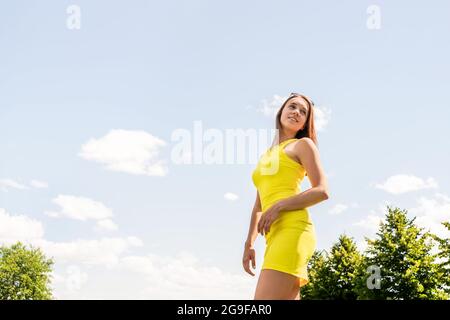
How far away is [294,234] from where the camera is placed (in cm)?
361

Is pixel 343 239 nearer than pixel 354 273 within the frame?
No

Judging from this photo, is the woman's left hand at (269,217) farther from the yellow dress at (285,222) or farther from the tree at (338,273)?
the tree at (338,273)

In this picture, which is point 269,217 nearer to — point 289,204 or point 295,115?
point 289,204

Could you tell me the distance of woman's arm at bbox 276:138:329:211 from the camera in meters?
3.63

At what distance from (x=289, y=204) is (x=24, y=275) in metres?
66.9

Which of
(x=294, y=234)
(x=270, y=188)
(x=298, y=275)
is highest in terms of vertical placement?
(x=270, y=188)

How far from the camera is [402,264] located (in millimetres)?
35500

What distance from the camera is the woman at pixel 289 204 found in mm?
3533

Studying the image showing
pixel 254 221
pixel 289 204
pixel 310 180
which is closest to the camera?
pixel 289 204

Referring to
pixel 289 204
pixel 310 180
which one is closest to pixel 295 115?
pixel 310 180
